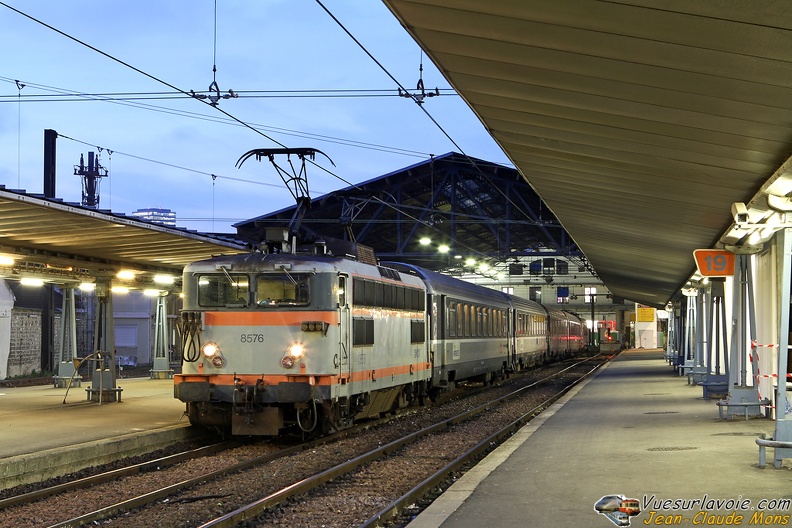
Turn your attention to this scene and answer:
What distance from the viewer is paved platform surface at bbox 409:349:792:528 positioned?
7656 mm

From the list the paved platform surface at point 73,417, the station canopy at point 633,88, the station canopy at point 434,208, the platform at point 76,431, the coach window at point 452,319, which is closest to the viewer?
the station canopy at point 633,88

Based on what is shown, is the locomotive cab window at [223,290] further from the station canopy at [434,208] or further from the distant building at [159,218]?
the station canopy at [434,208]

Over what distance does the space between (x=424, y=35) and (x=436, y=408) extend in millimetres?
13725

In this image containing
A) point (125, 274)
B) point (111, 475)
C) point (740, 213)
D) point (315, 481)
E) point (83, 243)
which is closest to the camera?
point (315, 481)

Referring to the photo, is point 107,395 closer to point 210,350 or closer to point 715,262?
point 210,350

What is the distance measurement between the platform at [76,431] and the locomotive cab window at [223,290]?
2.09 metres

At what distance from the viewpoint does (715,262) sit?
15.2 metres

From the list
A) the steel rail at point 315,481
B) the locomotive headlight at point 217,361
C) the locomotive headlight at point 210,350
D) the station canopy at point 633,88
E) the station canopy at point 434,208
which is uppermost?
the station canopy at point 434,208

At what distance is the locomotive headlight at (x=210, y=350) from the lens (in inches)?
555

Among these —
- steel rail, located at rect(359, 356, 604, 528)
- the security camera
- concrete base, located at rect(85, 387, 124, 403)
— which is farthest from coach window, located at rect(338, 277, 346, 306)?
concrete base, located at rect(85, 387, 124, 403)

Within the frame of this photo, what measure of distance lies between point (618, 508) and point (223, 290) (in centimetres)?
803

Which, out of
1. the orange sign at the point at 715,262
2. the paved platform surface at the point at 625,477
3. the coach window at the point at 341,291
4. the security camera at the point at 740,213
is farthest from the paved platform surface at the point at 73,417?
the security camera at the point at 740,213

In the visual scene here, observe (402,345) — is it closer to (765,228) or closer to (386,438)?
(386,438)

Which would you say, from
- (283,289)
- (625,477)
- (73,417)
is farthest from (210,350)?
(625,477)
